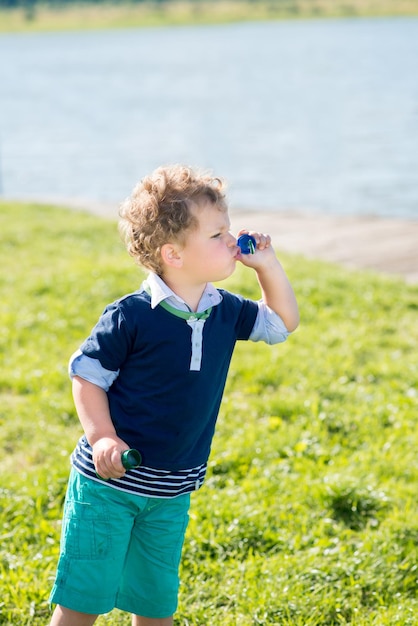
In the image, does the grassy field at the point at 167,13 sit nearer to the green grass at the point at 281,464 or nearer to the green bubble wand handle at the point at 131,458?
the green grass at the point at 281,464

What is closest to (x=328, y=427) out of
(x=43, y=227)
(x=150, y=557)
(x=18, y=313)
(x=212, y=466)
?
(x=212, y=466)

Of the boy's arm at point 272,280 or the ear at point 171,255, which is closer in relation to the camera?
the ear at point 171,255

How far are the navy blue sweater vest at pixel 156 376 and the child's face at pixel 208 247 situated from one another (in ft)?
0.45

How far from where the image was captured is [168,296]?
2605mm

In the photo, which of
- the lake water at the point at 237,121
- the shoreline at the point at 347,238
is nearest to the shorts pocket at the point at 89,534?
the shoreline at the point at 347,238

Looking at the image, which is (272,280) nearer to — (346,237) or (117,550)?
(117,550)

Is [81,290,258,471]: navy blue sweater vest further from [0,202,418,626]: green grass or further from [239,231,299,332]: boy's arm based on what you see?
[0,202,418,626]: green grass

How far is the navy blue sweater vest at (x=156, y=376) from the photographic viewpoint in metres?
2.58

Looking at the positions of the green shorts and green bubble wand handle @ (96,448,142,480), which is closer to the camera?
green bubble wand handle @ (96,448,142,480)

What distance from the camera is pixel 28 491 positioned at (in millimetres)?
3984

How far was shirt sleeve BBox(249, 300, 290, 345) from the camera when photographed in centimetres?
281

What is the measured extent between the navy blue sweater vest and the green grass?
0.84 metres

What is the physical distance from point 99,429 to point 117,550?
0.36m

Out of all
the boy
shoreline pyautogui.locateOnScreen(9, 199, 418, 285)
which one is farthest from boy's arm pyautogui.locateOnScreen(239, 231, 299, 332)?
shoreline pyautogui.locateOnScreen(9, 199, 418, 285)
